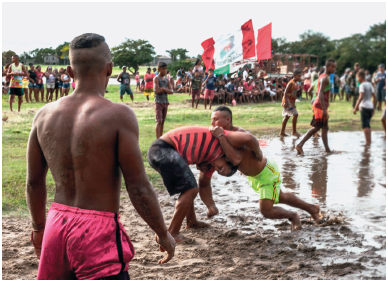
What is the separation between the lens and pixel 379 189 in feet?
22.4

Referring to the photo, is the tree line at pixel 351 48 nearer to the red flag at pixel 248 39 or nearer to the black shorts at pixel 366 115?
the red flag at pixel 248 39

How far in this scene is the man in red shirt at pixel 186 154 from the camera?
4.37m

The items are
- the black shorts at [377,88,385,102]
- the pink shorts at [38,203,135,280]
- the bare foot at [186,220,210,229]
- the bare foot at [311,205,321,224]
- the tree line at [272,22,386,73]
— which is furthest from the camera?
the tree line at [272,22,386,73]

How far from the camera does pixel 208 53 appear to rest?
18219 millimetres

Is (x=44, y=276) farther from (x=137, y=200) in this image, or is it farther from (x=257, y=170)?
(x=257, y=170)

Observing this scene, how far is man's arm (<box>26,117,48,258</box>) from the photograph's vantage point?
92.8 inches

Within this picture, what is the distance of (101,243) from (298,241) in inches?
117

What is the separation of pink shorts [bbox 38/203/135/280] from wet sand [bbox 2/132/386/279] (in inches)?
65.5

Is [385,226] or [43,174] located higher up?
[43,174]

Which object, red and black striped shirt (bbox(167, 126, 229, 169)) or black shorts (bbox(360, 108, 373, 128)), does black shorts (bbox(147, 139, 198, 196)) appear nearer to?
red and black striped shirt (bbox(167, 126, 229, 169))

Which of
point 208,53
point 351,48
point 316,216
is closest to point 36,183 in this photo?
point 316,216

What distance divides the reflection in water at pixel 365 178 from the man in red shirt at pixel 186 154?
296 cm

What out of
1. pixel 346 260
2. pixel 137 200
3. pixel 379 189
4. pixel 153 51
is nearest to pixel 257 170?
pixel 346 260

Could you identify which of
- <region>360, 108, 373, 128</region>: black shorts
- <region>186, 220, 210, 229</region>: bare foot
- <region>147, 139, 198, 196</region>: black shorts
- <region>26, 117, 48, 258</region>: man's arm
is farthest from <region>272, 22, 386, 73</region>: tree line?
<region>26, 117, 48, 258</region>: man's arm
